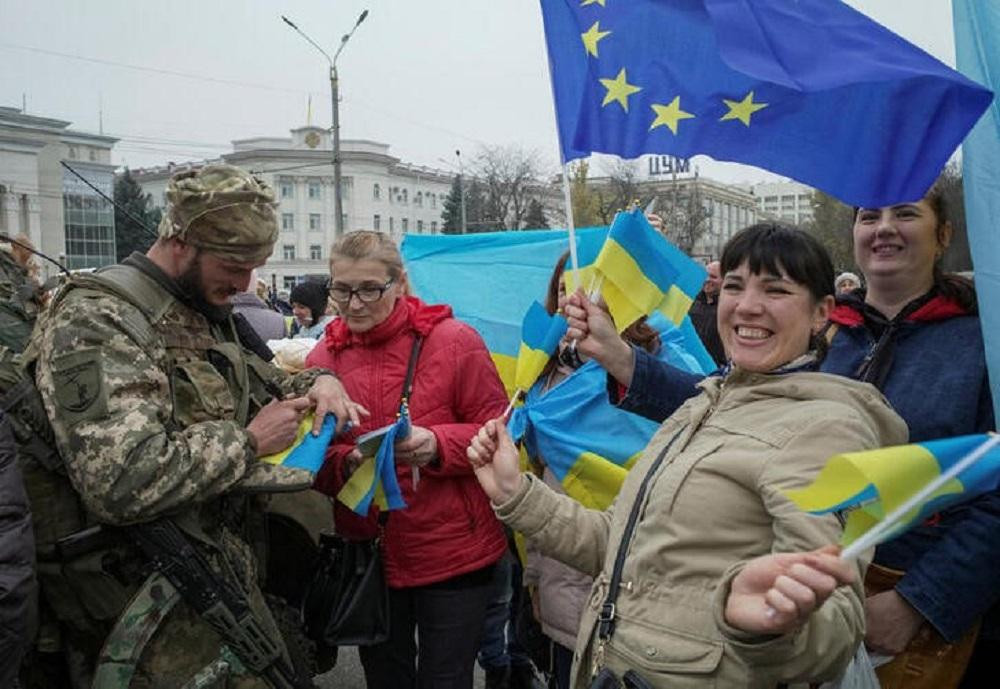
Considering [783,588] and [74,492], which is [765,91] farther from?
[74,492]

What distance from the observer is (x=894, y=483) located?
125 centimetres

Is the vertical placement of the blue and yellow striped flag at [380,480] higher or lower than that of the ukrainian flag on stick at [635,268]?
lower

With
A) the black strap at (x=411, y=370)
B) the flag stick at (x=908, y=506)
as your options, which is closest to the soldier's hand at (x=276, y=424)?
the black strap at (x=411, y=370)

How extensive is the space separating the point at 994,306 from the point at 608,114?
4.09ft

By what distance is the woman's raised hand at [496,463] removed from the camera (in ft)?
7.70

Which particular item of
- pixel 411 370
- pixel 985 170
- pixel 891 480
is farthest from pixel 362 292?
pixel 891 480

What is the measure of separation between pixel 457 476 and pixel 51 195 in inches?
2326

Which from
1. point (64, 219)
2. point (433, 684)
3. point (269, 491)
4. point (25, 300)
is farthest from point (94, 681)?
point (64, 219)

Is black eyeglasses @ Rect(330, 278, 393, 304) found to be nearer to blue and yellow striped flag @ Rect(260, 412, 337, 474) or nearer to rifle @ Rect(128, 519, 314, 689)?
blue and yellow striped flag @ Rect(260, 412, 337, 474)

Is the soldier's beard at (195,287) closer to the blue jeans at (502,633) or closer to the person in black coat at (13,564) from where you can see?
the person in black coat at (13,564)

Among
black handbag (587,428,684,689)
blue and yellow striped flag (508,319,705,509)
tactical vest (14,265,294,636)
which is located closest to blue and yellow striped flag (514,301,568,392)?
blue and yellow striped flag (508,319,705,509)

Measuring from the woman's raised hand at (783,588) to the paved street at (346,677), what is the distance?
338 cm

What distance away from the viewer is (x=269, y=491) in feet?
8.08

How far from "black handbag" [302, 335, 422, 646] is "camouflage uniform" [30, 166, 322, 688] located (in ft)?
1.16
